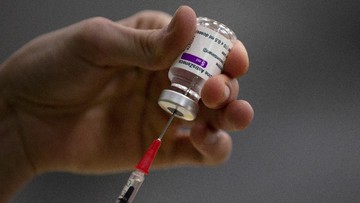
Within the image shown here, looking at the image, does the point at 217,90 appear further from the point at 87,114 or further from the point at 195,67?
the point at 87,114

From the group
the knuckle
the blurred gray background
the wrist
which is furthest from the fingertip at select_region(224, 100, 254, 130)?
the blurred gray background

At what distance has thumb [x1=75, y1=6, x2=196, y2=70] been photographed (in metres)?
0.77

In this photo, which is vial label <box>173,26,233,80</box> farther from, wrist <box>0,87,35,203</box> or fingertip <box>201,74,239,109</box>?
wrist <box>0,87,35,203</box>

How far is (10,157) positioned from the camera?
1005 mm

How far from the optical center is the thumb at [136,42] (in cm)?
77

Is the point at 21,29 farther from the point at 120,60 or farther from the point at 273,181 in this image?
the point at 273,181

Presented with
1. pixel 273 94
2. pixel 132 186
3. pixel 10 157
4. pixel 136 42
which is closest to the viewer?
pixel 132 186

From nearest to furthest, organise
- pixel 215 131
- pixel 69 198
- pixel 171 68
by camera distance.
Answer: pixel 171 68 < pixel 215 131 < pixel 69 198

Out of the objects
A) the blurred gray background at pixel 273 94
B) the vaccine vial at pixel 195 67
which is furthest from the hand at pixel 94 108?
the blurred gray background at pixel 273 94

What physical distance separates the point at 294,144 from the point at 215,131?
743mm

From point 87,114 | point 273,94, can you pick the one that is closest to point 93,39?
point 87,114

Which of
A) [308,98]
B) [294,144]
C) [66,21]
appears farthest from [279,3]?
[66,21]

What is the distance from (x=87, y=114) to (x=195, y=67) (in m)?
0.39

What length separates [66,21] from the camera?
1609mm
